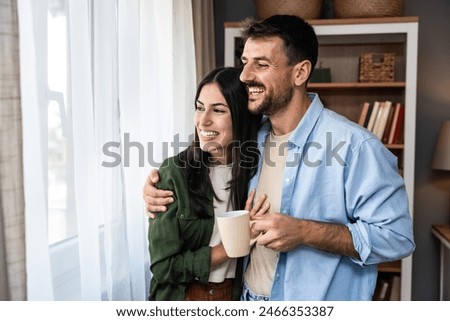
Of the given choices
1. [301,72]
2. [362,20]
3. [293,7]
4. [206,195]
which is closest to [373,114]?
[362,20]

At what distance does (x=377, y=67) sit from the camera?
1.96 metres

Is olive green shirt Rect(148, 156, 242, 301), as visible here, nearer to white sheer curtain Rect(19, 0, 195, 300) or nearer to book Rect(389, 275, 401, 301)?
white sheer curtain Rect(19, 0, 195, 300)

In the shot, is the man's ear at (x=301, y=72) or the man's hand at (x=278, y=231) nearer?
the man's hand at (x=278, y=231)

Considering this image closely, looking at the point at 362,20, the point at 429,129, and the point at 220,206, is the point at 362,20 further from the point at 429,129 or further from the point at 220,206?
the point at 220,206

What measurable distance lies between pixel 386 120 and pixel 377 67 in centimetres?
22

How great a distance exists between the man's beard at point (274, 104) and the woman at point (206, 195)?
0.03 metres

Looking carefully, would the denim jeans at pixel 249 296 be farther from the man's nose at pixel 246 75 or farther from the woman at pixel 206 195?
the man's nose at pixel 246 75

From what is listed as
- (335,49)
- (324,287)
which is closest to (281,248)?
(324,287)

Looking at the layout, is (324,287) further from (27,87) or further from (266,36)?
(27,87)

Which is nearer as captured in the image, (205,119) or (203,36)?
(205,119)

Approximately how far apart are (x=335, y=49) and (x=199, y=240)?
5.26 ft

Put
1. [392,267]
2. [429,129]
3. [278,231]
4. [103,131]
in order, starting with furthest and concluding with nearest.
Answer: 1. [429,129]
2. [392,267]
3. [103,131]
4. [278,231]

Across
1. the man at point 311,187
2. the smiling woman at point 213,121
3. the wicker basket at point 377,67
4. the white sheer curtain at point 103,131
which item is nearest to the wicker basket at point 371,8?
the wicker basket at point 377,67

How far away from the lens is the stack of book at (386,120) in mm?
1927
